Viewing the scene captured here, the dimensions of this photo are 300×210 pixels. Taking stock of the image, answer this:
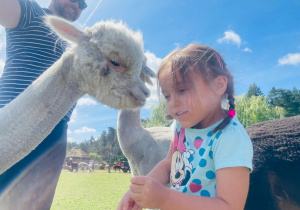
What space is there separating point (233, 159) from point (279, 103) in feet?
116

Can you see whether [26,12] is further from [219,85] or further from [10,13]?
[219,85]

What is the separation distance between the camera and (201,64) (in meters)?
1.29

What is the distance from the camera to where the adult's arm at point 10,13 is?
5.29 feet

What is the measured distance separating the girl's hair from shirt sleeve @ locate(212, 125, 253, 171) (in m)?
0.06

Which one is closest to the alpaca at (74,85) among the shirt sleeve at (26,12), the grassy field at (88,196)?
the shirt sleeve at (26,12)

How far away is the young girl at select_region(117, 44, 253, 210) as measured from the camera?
99 centimetres

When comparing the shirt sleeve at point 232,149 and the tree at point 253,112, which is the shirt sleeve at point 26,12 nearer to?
the shirt sleeve at point 232,149

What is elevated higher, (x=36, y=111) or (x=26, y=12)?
(x=26, y=12)

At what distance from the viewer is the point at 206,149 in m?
1.22

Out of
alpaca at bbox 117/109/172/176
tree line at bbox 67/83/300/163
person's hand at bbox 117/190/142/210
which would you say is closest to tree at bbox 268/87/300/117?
tree line at bbox 67/83/300/163

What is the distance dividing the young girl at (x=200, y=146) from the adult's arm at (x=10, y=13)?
115 centimetres

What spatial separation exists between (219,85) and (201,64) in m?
0.15

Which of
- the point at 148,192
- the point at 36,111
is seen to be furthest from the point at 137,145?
the point at 148,192

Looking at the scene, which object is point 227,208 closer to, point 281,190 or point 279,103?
point 281,190
